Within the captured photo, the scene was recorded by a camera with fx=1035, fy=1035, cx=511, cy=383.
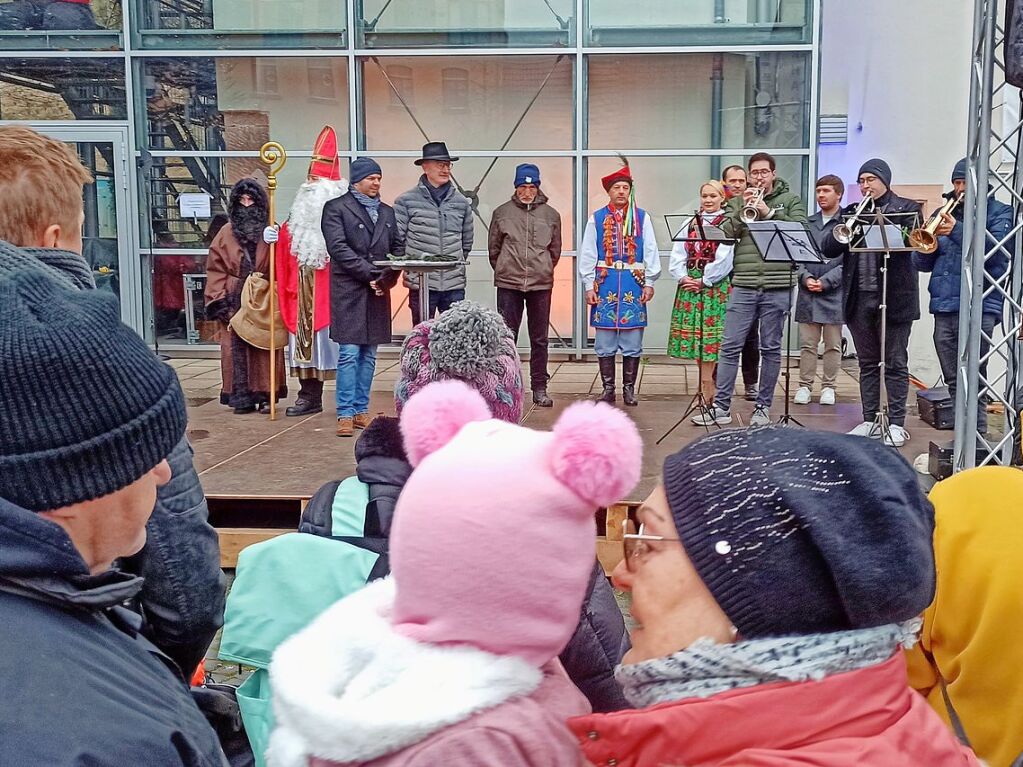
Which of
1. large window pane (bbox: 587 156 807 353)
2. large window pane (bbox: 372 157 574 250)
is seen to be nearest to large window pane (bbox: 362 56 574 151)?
large window pane (bbox: 372 157 574 250)

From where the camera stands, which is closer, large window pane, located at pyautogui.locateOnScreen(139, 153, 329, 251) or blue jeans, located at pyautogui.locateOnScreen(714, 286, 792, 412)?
blue jeans, located at pyautogui.locateOnScreen(714, 286, 792, 412)

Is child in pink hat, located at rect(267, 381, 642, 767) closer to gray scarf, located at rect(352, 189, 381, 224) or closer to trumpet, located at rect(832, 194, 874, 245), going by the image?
trumpet, located at rect(832, 194, 874, 245)

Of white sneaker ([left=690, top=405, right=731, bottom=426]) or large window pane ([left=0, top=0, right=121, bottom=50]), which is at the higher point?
large window pane ([left=0, top=0, right=121, bottom=50])

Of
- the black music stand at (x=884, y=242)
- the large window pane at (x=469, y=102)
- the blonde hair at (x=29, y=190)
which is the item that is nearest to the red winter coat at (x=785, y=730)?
the blonde hair at (x=29, y=190)

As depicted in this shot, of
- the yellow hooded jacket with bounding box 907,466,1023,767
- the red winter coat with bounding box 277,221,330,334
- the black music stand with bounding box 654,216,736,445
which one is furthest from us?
the red winter coat with bounding box 277,221,330,334

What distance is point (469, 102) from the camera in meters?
11.9

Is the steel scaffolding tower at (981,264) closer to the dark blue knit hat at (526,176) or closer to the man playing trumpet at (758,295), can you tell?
the man playing trumpet at (758,295)

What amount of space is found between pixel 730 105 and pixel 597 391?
423cm

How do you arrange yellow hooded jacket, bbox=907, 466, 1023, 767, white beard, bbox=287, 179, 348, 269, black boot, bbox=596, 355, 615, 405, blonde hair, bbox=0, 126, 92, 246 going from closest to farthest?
yellow hooded jacket, bbox=907, 466, 1023, 767 → blonde hair, bbox=0, 126, 92, 246 → white beard, bbox=287, 179, 348, 269 → black boot, bbox=596, 355, 615, 405

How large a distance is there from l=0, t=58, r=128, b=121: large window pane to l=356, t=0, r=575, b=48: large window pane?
9.31ft

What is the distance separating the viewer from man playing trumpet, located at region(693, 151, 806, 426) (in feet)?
24.4

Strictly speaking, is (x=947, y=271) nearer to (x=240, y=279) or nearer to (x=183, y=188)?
(x=240, y=279)

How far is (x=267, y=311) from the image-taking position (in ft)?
26.1

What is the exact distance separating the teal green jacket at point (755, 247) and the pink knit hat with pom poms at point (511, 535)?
252 inches
